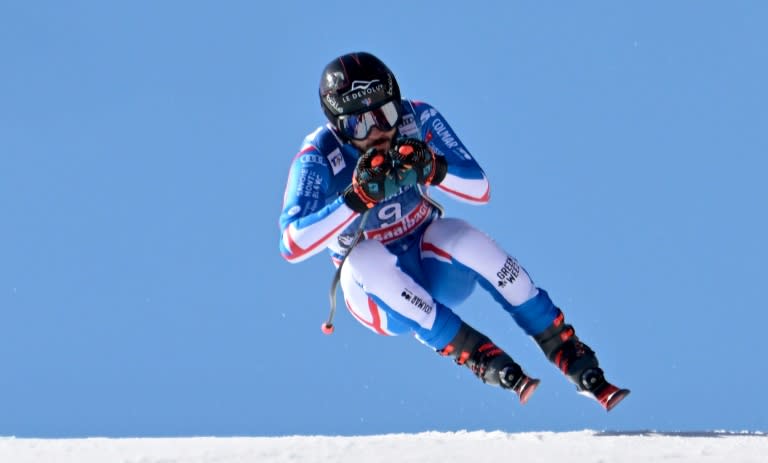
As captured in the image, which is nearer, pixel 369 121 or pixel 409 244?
pixel 369 121

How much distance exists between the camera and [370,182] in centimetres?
784

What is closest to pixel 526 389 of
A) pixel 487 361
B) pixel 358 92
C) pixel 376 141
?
pixel 487 361

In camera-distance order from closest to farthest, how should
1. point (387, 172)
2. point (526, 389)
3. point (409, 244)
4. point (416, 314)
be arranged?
point (387, 172), point (526, 389), point (416, 314), point (409, 244)

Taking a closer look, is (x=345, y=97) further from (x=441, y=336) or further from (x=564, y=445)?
(x=564, y=445)

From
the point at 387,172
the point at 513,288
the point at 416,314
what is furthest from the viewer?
the point at 513,288

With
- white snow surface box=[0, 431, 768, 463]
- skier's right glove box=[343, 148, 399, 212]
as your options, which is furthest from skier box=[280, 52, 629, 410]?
white snow surface box=[0, 431, 768, 463]

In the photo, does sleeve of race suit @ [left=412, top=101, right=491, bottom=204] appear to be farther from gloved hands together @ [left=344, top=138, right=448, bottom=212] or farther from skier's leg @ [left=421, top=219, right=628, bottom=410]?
gloved hands together @ [left=344, top=138, right=448, bottom=212]

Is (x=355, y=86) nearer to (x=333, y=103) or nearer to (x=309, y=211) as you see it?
(x=333, y=103)

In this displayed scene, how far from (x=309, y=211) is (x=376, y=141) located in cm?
71

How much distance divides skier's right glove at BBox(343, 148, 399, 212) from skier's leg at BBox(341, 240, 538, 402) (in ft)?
1.33

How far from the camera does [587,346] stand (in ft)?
Result: 27.9

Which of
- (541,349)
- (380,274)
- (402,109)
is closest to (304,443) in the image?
(380,274)

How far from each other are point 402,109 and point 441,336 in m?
1.54

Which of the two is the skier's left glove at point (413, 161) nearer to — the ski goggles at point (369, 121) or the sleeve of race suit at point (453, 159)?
Result: the sleeve of race suit at point (453, 159)
